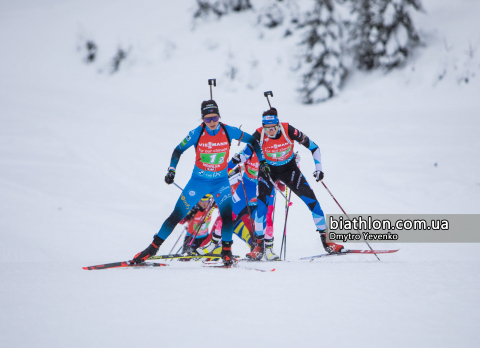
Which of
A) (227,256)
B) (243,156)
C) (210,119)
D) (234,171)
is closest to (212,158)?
(210,119)

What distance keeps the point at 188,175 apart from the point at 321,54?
10598 millimetres

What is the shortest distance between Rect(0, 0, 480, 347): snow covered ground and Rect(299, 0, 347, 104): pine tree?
2.88 feet

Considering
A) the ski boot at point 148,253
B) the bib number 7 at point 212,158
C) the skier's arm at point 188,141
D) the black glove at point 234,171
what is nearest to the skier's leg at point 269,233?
the black glove at point 234,171

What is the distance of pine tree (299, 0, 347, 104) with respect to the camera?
18.9m

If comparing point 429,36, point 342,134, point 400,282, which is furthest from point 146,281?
point 429,36

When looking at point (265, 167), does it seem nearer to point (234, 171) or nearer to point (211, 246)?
point (234, 171)

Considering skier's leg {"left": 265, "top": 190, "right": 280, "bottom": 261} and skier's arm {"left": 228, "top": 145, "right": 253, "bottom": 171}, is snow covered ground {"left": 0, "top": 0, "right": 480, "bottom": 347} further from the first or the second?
skier's arm {"left": 228, "top": 145, "right": 253, "bottom": 171}

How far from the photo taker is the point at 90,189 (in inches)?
424

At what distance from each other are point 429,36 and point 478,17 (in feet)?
8.76

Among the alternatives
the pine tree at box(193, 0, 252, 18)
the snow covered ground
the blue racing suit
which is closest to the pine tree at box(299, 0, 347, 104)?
the snow covered ground

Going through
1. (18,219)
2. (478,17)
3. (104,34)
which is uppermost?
(104,34)

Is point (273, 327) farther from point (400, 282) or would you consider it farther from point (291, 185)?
point (291, 185)

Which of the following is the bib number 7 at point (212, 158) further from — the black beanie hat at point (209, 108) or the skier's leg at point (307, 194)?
the skier's leg at point (307, 194)

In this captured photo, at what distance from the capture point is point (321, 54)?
18906 mm
